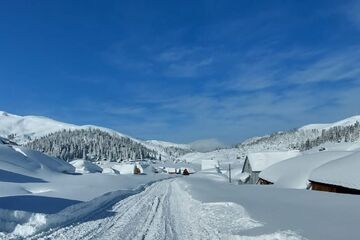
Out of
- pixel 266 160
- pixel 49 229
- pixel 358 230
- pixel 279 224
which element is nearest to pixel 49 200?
pixel 49 229

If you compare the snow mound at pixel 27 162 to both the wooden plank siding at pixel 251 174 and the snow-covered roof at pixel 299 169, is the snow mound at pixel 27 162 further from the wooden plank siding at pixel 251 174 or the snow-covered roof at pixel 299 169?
the snow-covered roof at pixel 299 169

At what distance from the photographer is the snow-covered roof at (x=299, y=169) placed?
1852 inches

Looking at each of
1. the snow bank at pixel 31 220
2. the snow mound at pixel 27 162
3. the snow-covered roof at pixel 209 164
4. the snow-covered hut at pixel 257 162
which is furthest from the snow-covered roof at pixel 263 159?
the snow-covered roof at pixel 209 164

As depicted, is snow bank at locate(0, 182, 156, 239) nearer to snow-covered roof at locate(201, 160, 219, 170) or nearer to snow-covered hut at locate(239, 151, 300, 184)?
snow-covered hut at locate(239, 151, 300, 184)

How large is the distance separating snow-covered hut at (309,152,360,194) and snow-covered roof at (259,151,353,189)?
858 cm

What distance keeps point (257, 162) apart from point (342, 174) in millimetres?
46296

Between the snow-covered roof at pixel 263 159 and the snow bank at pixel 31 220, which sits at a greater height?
the snow-covered roof at pixel 263 159

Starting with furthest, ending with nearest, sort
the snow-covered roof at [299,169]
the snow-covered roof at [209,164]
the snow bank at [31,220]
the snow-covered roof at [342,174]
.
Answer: the snow-covered roof at [209,164] → the snow-covered roof at [299,169] → the snow-covered roof at [342,174] → the snow bank at [31,220]

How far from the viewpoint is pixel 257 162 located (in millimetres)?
78062

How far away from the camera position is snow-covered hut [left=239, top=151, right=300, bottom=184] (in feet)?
252

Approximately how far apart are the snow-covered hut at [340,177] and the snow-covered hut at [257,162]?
3852 cm

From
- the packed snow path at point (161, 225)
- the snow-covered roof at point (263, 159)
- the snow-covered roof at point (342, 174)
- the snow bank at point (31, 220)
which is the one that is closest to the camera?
the packed snow path at point (161, 225)

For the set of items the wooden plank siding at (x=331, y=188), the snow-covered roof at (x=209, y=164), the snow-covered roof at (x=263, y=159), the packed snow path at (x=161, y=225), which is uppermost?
the snow-covered roof at (x=209, y=164)

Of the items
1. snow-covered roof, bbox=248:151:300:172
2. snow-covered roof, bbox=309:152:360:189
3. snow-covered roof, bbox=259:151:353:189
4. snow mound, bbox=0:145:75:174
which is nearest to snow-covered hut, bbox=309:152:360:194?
snow-covered roof, bbox=309:152:360:189
